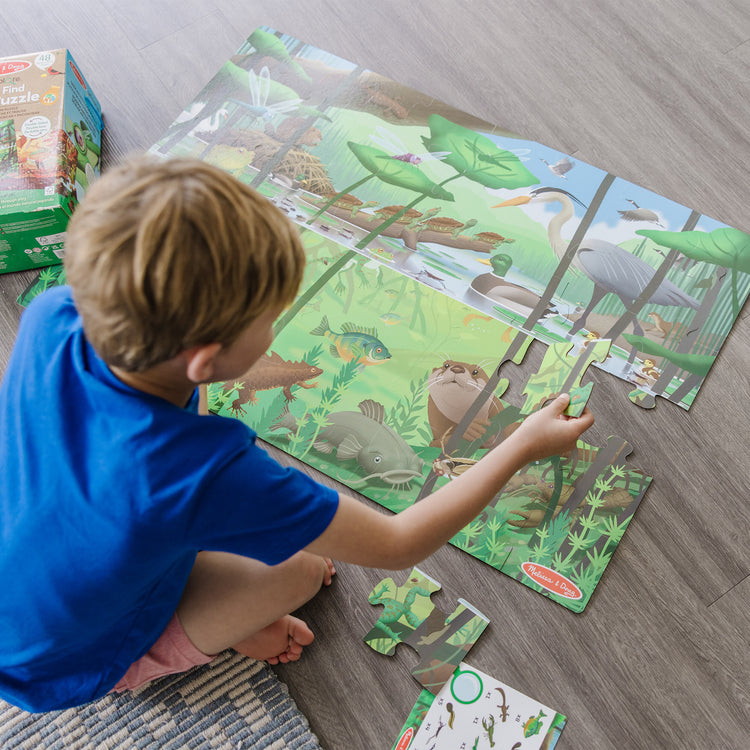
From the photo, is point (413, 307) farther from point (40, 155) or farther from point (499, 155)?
point (40, 155)

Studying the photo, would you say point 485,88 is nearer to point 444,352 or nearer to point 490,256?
point 490,256

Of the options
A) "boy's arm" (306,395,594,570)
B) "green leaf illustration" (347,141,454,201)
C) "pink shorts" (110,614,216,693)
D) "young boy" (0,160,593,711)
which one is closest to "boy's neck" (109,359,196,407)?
"young boy" (0,160,593,711)

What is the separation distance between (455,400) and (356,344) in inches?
7.0

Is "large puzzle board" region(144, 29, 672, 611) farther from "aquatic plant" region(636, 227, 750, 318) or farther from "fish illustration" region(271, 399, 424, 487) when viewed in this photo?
"aquatic plant" region(636, 227, 750, 318)

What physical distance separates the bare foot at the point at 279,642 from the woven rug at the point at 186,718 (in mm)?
28

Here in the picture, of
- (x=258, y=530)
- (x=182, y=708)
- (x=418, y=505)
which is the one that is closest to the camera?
(x=258, y=530)

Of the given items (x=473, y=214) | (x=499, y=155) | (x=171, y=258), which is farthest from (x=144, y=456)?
(x=499, y=155)

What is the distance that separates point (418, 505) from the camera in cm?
79

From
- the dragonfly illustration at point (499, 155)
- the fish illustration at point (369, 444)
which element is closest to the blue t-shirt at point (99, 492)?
the fish illustration at point (369, 444)

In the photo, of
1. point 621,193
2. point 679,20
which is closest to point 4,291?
point 621,193

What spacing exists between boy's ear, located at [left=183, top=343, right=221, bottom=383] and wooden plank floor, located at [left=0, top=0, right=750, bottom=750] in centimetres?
50

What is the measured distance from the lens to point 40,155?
1.18 meters

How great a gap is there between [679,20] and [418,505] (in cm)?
115

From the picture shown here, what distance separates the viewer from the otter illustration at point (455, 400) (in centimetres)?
105
